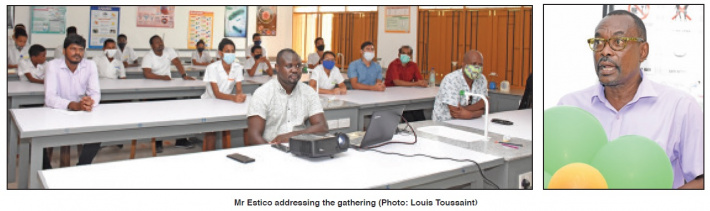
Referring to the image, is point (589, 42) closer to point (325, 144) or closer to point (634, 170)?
point (634, 170)

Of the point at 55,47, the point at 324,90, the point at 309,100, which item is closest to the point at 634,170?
A: the point at 309,100

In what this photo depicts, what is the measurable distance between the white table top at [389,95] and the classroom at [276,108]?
23 millimetres

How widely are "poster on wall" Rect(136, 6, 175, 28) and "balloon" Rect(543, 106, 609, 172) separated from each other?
307 inches

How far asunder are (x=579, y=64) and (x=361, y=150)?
3.90 feet

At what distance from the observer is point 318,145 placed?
2.45 m

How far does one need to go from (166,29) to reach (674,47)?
8.14 metres

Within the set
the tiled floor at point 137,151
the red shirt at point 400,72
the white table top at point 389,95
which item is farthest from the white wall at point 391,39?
the tiled floor at point 137,151

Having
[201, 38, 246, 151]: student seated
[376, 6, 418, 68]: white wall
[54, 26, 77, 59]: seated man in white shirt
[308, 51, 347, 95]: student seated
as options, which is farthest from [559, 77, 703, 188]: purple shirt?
[54, 26, 77, 59]: seated man in white shirt

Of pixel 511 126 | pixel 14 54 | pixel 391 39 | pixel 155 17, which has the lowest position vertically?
pixel 511 126

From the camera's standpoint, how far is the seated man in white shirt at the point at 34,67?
5.20m

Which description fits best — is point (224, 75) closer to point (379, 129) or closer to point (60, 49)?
point (379, 129)

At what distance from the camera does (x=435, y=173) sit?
2.35 metres

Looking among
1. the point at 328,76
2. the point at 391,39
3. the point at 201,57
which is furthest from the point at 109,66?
the point at 391,39

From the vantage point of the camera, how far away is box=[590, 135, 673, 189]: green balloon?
178 cm
